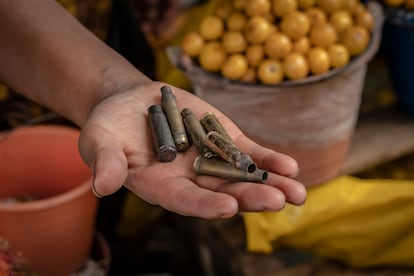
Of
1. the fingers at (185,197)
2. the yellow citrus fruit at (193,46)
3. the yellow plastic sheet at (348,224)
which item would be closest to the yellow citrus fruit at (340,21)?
the yellow citrus fruit at (193,46)

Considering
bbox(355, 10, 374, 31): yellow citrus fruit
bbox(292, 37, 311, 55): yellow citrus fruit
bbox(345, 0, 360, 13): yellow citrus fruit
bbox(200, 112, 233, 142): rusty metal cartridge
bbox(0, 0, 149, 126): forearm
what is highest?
bbox(200, 112, 233, 142): rusty metal cartridge

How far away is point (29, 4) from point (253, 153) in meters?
0.84

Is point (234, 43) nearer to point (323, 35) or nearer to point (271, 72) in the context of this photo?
point (271, 72)

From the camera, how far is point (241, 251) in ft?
8.46

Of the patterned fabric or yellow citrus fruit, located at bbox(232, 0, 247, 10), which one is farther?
the patterned fabric

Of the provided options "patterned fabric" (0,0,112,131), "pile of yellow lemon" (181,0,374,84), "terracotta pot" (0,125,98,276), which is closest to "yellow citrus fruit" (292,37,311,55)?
"pile of yellow lemon" (181,0,374,84)

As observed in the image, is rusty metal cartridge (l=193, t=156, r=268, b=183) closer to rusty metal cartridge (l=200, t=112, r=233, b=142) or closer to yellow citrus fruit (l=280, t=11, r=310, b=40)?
rusty metal cartridge (l=200, t=112, r=233, b=142)

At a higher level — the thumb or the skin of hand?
the thumb

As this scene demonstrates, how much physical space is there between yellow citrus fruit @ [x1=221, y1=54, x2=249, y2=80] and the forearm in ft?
1.68

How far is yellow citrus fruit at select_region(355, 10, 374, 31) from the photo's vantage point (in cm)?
243

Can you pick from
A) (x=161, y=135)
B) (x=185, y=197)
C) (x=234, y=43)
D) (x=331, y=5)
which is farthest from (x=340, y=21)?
(x=185, y=197)

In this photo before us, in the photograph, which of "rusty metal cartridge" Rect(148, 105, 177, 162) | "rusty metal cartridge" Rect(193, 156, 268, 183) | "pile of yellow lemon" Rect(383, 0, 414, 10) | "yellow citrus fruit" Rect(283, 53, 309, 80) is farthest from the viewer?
"pile of yellow lemon" Rect(383, 0, 414, 10)

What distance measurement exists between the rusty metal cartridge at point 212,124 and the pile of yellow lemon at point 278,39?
2.13 feet

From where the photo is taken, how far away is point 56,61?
1.83m
